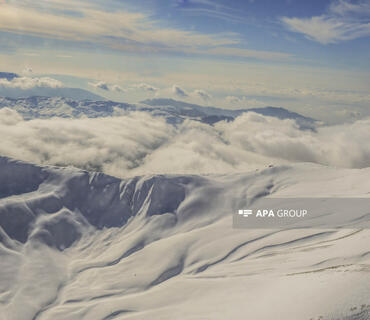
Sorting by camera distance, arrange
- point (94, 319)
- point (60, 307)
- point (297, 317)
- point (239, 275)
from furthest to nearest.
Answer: point (60, 307) → point (94, 319) → point (239, 275) → point (297, 317)

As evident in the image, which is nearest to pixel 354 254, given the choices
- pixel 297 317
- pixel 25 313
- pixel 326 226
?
pixel 297 317

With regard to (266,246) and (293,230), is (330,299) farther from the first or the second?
(293,230)

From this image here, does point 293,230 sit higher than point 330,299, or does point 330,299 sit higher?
point 330,299

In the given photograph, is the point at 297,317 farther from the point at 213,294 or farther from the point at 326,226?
the point at 326,226

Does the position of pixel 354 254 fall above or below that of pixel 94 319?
above

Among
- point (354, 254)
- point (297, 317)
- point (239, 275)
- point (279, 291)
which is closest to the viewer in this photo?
point (297, 317)

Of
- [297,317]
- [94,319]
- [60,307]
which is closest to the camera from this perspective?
[297,317]

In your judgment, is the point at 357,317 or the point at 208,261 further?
the point at 208,261

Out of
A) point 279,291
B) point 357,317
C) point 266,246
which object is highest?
point 357,317

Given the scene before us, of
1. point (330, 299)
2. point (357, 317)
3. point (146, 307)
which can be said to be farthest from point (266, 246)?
point (357, 317)
